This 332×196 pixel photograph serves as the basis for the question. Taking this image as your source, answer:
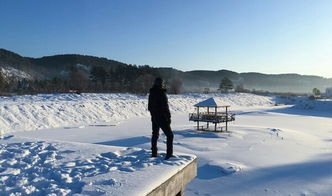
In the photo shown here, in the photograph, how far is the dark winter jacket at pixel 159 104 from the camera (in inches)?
259

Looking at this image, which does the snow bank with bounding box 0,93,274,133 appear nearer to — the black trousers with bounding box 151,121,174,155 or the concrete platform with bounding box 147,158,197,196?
the black trousers with bounding box 151,121,174,155

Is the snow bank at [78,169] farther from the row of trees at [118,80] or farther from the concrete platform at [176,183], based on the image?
the row of trees at [118,80]

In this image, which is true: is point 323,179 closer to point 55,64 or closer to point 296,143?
point 296,143

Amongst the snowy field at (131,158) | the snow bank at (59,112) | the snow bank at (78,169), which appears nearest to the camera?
the snow bank at (78,169)

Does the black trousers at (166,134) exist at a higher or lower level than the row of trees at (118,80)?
lower

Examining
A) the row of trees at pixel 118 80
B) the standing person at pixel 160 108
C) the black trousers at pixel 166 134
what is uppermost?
the row of trees at pixel 118 80

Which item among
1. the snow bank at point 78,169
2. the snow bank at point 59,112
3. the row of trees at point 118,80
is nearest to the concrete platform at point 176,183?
the snow bank at point 78,169

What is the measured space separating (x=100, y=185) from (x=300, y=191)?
7.50 meters

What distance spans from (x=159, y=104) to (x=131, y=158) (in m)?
1.33

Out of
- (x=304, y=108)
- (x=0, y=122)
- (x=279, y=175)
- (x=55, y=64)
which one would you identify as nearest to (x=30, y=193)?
(x=279, y=175)

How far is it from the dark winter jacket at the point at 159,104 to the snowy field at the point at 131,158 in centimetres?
91

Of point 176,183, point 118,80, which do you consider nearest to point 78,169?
point 176,183

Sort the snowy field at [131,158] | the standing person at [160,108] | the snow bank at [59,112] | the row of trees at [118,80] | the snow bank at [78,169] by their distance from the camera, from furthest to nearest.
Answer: the row of trees at [118,80] < the snow bank at [59,112] < the standing person at [160,108] < the snowy field at [131,158] < the snow bank at [78,169]

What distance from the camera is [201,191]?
32.2ft
